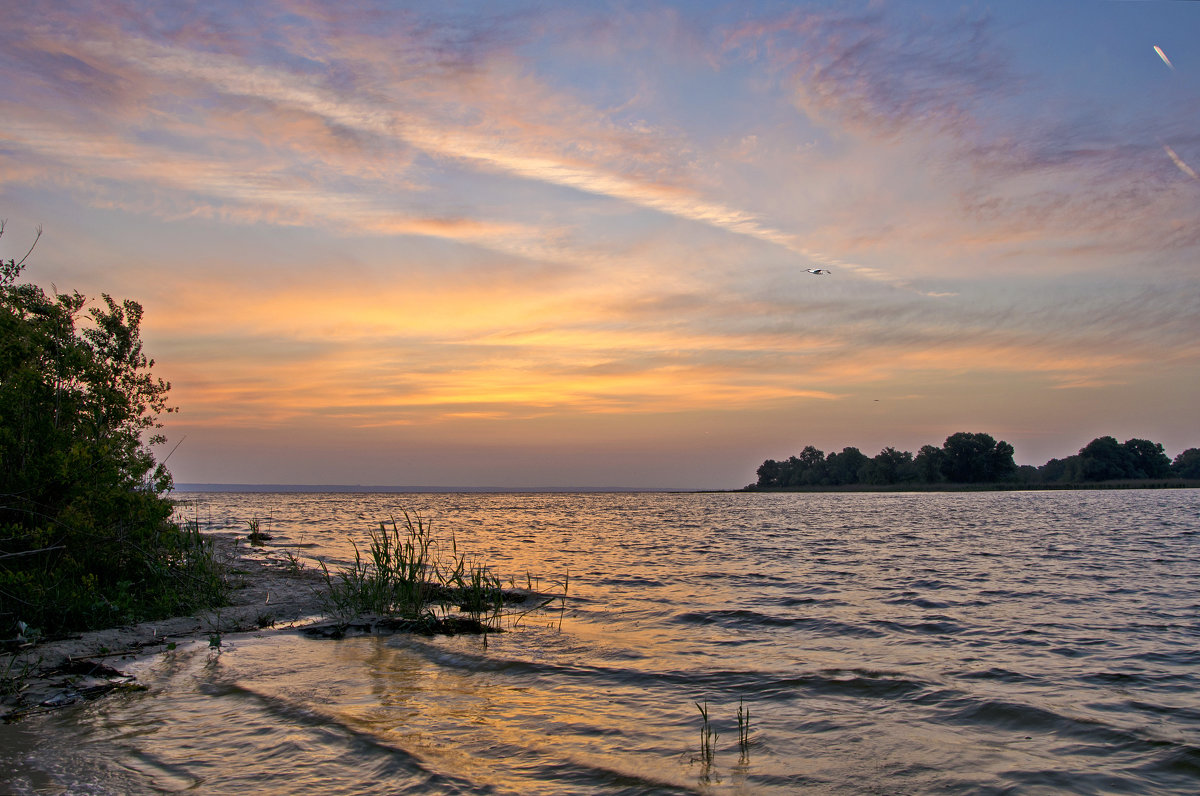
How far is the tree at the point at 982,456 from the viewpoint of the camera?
16012 cm

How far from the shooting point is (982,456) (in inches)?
6314

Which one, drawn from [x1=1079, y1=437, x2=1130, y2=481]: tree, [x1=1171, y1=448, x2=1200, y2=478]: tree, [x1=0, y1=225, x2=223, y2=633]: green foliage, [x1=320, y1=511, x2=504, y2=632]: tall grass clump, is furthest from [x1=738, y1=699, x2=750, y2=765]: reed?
[x1=1171, y1=448, x2=1200, y2=478]: tree

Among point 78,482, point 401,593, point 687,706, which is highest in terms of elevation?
point 78,482

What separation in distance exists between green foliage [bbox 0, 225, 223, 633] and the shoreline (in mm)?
652

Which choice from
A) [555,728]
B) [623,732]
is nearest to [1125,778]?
[623,732]

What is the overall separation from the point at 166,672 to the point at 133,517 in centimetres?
381

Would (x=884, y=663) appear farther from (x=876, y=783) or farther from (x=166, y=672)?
(x=166, y=672)

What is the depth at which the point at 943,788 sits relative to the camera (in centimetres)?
686

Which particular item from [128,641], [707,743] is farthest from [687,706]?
[128,641]

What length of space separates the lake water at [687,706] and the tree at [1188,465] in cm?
20848

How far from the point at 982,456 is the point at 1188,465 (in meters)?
67.4

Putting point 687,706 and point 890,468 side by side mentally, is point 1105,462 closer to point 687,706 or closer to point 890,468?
point 890,468

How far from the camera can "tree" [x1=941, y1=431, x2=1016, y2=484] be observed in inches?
6304

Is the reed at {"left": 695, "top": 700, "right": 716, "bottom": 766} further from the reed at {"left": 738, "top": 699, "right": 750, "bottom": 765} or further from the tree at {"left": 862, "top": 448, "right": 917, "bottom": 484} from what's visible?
the tree at {"left": 862, "top": 448, "right": 917, "bottom": 484}
